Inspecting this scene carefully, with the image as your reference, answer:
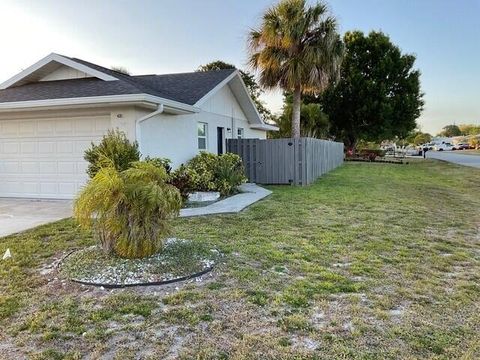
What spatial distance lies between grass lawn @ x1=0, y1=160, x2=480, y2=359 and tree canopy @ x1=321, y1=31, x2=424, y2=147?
1104 inches

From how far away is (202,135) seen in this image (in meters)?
14.0

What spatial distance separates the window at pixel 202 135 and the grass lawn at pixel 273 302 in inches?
292

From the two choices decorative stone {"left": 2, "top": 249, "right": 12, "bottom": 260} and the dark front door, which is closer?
decorative stone {"left": 2, "top": 249, "right": 12, "bottom": 260}

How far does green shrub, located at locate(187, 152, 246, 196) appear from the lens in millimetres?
11008

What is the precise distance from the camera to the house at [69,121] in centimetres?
991

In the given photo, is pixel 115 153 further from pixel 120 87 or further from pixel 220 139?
pixel 220 139

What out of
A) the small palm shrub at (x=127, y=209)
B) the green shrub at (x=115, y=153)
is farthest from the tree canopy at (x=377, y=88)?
the small palm shrub at (x=127, y=209)

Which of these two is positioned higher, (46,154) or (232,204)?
(46,154)

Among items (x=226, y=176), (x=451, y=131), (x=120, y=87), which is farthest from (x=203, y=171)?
(x=451, y=131)

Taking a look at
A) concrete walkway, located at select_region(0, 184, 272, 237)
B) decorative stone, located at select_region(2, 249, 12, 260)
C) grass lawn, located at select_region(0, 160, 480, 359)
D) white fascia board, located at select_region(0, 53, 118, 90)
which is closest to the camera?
grass lawn, located at select_region(0, 160, 480, 359)

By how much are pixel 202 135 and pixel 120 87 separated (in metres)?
4.37

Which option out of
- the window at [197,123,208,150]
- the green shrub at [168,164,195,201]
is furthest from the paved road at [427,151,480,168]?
the green shrub at [168,164,195,201]

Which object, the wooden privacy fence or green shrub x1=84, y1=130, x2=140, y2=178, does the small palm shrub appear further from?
the wooden privacy fence

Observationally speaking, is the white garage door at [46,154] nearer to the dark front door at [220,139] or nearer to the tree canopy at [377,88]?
the dark front door at [220,139]
